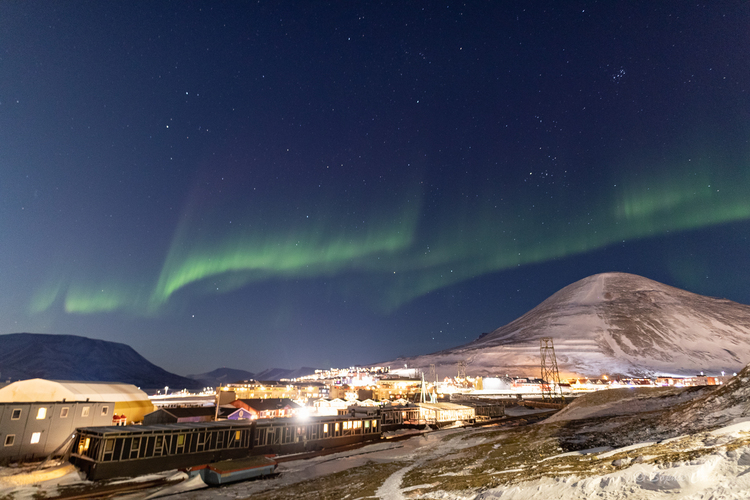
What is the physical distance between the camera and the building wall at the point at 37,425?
4525 cm

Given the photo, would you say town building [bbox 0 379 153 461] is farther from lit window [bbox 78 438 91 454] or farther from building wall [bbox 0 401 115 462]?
lit window [bbox 78 438 91 454]

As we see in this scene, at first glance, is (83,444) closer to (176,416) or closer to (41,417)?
(41,417)

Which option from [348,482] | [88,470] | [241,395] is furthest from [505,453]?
[241,395]

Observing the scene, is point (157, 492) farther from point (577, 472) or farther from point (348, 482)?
point (577, 472)

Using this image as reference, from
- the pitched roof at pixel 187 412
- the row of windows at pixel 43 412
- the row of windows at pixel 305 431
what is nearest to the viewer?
the row of windows at pixel 43 412

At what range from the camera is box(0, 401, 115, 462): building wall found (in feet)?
148

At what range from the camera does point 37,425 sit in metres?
47.5

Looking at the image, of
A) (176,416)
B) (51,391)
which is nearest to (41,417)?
(51,391)

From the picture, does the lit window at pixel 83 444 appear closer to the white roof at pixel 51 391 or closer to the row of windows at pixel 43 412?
the row of windows at pixel 43 412

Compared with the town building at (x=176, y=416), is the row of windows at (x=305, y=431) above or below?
below

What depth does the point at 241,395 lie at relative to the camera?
156m

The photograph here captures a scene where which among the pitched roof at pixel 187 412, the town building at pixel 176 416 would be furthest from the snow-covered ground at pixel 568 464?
the pitched roof at pixel 187 412

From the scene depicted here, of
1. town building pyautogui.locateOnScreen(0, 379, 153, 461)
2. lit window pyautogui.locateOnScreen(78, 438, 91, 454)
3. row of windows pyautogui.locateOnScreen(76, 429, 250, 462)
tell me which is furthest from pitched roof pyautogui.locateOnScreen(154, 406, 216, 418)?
lit window pyautogui.locateOnScreen(78, 438, 91, 454)

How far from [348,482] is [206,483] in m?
14.9
